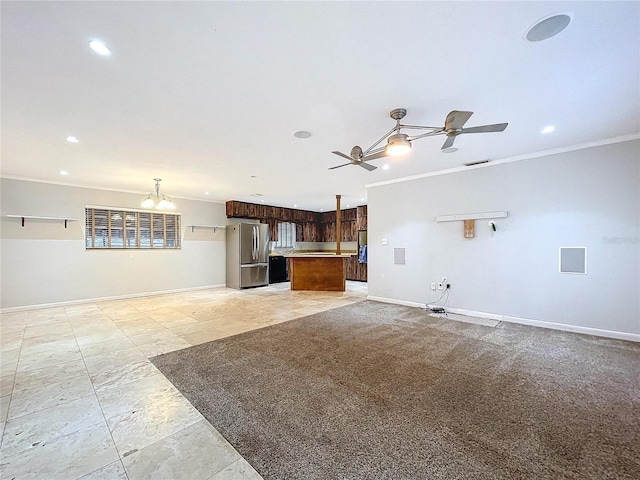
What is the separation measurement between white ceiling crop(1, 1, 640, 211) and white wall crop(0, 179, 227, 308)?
1.90 m

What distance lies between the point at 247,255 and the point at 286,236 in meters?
2.44

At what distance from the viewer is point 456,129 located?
252cm

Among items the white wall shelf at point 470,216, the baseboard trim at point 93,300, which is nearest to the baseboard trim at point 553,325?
the white wall shelf at point 470,216

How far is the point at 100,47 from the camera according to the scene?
1.89 m

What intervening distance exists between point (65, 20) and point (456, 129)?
2.95m

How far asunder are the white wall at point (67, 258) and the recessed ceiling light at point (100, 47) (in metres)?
5.53

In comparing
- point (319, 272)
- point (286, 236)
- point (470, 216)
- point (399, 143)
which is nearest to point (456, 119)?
point (399, 143)

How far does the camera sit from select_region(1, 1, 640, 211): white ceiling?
1.67 metres

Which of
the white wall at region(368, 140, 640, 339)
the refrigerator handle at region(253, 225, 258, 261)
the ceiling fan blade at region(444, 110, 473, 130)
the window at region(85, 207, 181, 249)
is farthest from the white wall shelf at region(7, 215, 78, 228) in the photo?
the ceiling fan blade at region(444, 110, 473, 130)

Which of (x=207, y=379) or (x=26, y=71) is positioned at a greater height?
(x=26, y=71)

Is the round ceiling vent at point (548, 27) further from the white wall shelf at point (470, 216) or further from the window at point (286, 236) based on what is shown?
the window at point (286, 236)

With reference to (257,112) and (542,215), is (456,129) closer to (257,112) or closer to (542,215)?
(257,112)

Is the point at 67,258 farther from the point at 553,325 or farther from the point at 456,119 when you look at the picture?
the point at 553,325

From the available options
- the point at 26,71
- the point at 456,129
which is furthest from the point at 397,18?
the point at 26,71
